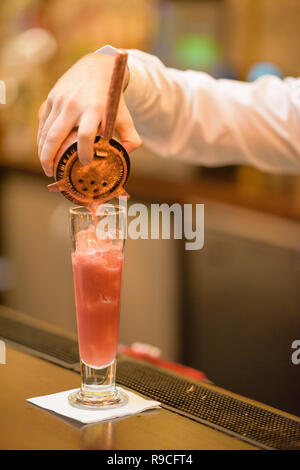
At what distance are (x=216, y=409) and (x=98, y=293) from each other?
0.27 metres

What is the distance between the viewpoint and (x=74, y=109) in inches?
45.6

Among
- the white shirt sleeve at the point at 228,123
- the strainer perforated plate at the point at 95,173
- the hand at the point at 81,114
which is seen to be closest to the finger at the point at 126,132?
the hand at the point at 81,114

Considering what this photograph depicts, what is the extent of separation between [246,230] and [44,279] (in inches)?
60.5

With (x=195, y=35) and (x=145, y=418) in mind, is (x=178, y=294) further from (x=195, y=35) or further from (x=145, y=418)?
(x=145, y=418)

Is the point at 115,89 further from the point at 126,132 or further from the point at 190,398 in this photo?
the point at 190,398

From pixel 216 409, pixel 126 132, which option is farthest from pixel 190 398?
pixel 126 132

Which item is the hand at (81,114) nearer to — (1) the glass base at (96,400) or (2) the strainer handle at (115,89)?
(2) the strainer handle at (115,89)

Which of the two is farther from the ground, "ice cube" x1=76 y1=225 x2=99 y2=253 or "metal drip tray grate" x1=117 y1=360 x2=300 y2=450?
"ice cube" x1=76 y1=225 x2=99 y2=253

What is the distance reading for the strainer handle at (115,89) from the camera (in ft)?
3.41

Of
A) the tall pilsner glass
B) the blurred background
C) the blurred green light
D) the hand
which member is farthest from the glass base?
the blurred green light

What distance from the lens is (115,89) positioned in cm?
105

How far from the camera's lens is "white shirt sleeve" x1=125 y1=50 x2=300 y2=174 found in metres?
1.91

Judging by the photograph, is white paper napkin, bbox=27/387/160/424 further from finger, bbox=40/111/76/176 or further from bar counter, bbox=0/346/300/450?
finger, bbox=40/111/76/176

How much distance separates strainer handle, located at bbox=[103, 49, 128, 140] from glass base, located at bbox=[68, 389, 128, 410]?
42cm
